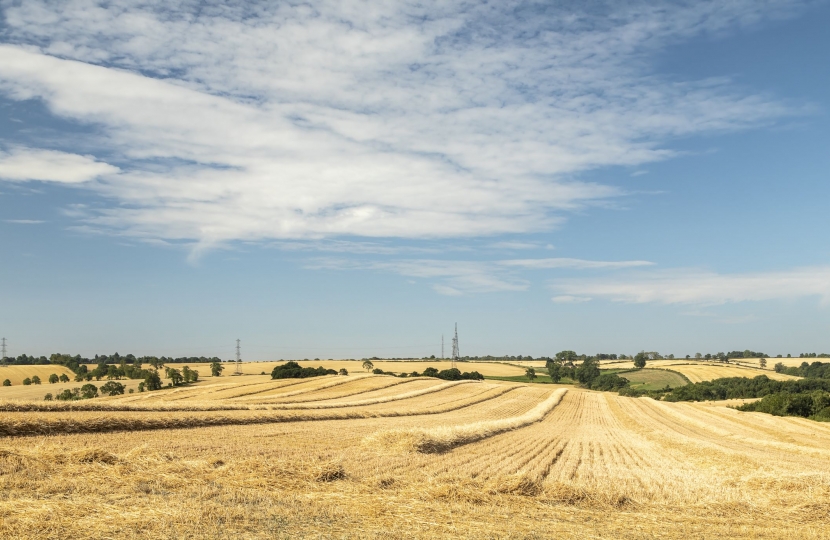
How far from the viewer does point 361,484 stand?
1434cm

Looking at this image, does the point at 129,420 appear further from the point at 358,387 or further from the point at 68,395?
the point at 68,395

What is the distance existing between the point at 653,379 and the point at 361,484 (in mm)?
121922

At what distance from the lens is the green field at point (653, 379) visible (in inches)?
4547

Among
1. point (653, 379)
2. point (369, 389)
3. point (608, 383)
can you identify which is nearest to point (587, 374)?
point (608, 383)

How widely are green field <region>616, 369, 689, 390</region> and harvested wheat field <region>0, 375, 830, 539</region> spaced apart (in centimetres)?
9313

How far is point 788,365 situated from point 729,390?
80.5 m

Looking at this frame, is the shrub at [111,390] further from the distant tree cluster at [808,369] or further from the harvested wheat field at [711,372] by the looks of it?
the distant tree cluster at [808,369]

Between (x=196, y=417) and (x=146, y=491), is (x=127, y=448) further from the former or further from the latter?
(x=196, y=417)

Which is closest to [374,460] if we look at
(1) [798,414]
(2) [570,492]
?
(2) [570,492]

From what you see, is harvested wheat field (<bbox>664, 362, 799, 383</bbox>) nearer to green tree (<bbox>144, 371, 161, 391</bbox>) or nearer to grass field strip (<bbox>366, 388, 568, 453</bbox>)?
green tree (<bbox>144, 371, 161, 391</bbox>)

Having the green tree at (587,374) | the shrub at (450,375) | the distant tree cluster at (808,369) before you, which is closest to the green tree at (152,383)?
the shrub at (450,375)

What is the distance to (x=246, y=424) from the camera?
93.0ft

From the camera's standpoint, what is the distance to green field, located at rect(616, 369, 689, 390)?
11550 cm

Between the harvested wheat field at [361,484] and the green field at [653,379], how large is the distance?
93132 mm
